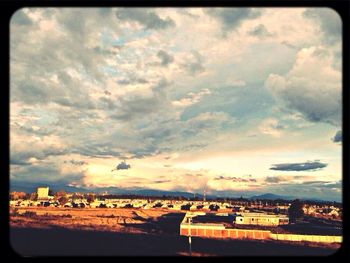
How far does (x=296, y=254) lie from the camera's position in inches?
A: 73.1

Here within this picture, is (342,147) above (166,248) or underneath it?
above
